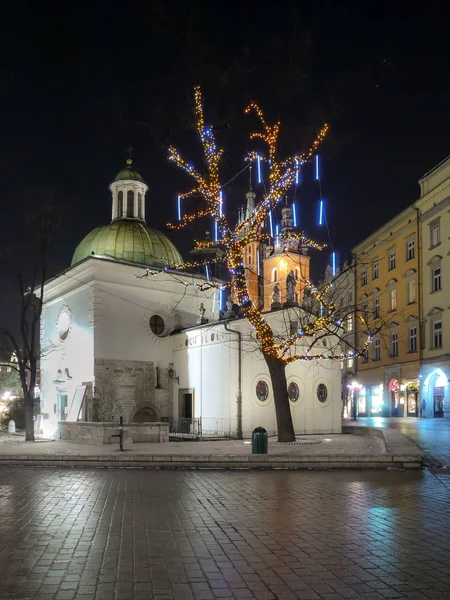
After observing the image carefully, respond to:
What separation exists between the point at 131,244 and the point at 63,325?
569cm

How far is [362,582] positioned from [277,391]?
52.5ft

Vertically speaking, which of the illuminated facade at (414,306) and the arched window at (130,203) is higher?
the arched window at (130,203)

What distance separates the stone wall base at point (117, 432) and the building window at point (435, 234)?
80.7ft

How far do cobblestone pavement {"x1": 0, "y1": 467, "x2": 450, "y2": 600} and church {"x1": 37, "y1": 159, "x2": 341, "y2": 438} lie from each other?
590 inches

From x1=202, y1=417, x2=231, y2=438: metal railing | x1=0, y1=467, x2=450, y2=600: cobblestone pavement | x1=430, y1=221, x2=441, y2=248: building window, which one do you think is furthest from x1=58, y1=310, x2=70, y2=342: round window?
x1=430, y1=221, x2=441, y2=248: building window

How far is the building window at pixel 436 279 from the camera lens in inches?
1587

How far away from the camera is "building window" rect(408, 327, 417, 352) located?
4341cm

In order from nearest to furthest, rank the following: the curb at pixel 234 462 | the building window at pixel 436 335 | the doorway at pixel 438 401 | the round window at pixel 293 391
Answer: the curb at pixel 234 462 < the round window at pixel 293 391 < the doorway at pixel 438 401 < the building window at pixel 436 335

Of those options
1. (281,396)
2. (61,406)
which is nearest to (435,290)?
(281,396)

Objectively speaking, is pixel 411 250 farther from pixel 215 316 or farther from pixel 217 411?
pixel 217 411

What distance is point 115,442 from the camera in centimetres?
2289

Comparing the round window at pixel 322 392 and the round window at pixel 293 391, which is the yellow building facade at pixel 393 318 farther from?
the round window at pixel 293 391

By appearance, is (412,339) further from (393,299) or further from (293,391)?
(293,391)

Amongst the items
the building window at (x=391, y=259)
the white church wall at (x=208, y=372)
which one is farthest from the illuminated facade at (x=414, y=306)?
the white church wall at (x=208, y=372)
